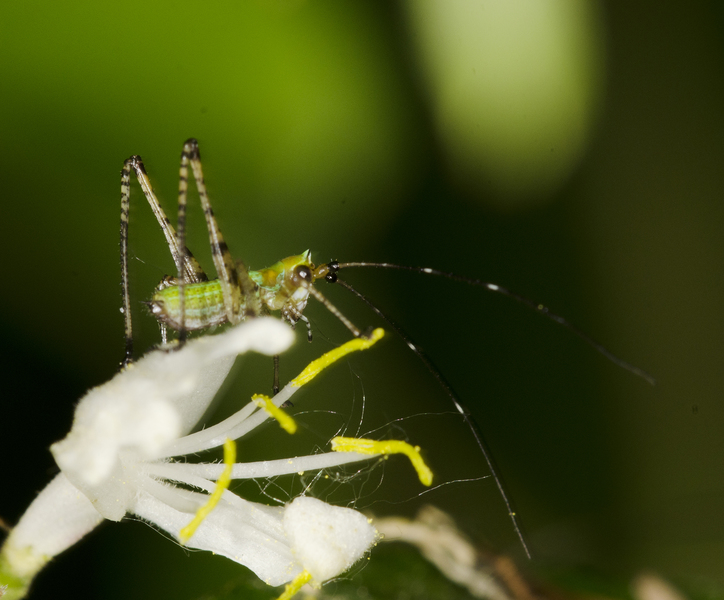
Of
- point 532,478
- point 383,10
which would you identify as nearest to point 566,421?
point 532,478

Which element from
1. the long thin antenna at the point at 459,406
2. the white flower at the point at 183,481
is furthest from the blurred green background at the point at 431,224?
the white flower at the point at 183,481

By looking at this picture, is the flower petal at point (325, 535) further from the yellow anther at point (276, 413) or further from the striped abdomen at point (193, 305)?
the striped abdomen at point (193, 305)

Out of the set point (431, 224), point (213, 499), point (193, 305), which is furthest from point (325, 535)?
point (431, 224)

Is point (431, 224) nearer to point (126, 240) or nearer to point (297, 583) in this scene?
point (126, 240)

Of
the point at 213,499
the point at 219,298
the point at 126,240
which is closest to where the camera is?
the point at 213,499

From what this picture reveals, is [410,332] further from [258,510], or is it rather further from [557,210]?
[258,510]

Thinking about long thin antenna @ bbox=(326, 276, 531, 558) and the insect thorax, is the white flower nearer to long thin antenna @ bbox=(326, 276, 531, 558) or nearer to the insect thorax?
the insect thorax
